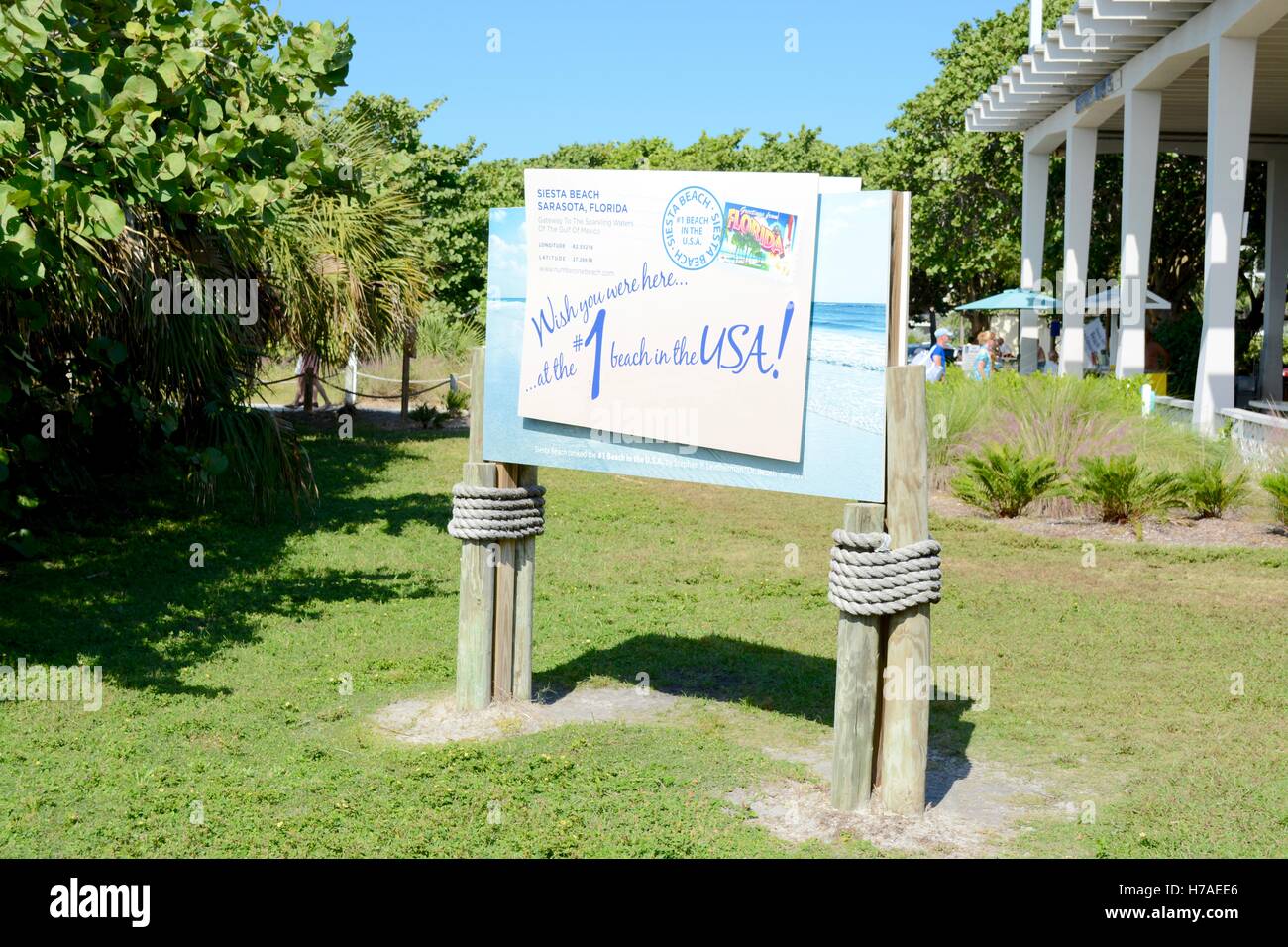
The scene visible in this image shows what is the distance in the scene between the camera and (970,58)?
3303cm

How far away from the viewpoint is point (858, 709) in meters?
5.07

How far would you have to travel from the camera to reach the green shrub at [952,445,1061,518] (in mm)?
12008

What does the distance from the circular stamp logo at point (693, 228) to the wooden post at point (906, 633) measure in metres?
1.00

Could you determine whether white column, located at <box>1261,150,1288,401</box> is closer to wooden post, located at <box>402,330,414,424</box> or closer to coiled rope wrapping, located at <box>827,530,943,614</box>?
wooden post, located at <box>402,330,414,424</box>

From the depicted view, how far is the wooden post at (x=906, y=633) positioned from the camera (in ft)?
16.5

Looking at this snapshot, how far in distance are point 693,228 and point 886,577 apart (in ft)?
5.68

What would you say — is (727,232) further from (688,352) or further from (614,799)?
(614,799)

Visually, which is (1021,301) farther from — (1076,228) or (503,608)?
(503,608)

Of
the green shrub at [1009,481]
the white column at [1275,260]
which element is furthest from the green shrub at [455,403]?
the white column at [1275,260]

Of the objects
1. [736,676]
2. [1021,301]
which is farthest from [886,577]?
[1021,301]
